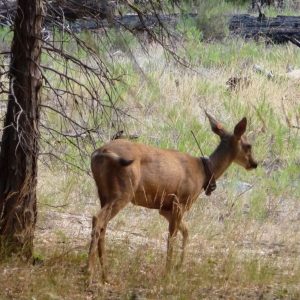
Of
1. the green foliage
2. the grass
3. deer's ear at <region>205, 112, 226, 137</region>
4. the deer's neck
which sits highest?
the green foliage

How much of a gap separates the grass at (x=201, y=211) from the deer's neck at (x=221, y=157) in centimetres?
66

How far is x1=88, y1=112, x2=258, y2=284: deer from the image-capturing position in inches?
308

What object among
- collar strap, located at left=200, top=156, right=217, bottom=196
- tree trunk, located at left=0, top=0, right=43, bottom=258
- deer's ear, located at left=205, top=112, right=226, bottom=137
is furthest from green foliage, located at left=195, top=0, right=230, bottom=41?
tree trunk, located at left=0, top=0, right=43, bottom=258

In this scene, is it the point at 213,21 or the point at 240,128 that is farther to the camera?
the point at 213,21

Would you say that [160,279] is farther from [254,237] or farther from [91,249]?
[254,237]

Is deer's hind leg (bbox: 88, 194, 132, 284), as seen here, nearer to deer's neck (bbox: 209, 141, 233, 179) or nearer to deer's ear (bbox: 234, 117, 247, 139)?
deer's neck (bbox: 209, 141, 233, 179)

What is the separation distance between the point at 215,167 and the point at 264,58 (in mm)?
9346

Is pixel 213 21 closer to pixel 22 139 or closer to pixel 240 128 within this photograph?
pixel 240 128

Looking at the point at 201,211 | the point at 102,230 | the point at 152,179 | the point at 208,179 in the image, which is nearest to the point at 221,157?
the point at 208,179

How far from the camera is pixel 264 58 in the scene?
18250mm

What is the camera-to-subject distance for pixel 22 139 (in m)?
7.78

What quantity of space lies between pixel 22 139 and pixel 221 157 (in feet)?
7.84

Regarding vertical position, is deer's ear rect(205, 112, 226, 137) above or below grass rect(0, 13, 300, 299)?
above

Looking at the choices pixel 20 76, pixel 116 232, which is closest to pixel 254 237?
pixel 116 232
